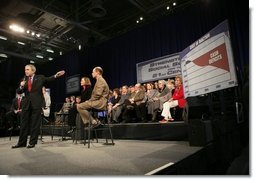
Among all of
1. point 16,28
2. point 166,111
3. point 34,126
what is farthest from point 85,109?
point 16,28

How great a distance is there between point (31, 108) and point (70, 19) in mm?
4799

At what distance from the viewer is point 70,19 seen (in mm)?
6961

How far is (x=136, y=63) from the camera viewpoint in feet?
20.4

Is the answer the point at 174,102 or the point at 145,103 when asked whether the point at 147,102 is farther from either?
the point at 174,102

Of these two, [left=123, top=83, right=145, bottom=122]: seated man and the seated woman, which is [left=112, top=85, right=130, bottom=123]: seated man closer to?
[left=123, top=83, right=145, bottom=122]: seated man

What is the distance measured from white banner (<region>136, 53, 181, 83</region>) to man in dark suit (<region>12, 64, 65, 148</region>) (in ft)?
10.3

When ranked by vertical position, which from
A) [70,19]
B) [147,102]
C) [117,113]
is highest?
[70,19]

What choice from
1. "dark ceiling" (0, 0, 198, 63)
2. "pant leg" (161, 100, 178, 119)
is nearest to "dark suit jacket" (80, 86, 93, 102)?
"pant leg" (161, 100, 178, 119)

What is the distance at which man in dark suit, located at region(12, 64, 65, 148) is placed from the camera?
296 cm

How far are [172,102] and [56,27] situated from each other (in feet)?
19.3

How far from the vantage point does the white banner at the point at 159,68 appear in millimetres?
5234

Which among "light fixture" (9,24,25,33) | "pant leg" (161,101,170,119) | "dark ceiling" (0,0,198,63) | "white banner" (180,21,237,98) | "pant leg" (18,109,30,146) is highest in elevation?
"dark ceiling" (0,0,198,63)

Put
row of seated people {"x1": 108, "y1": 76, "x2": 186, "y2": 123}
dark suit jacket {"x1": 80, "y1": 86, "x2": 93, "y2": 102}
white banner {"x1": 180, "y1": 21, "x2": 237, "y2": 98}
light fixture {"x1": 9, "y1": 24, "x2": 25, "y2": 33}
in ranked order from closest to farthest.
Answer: white banner {"x1": 180, "y1": 21, "x2": 237, "y2": 98} → dark suit jacket {"x1": 80, "y1": 86, "x2": 93, "y2": 102} → row of seated people {"x1": 108, "y1": 76, "x2": 186, "y2": 123} → light fixture {"x1": 9, "y1": 24, "x2": 25, "y2": 33}

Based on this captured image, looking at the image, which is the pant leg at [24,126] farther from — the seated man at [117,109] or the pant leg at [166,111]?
the pant leg at [166,111]
